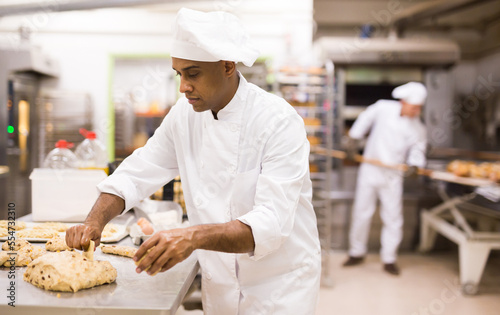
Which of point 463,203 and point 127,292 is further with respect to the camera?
point 463,203

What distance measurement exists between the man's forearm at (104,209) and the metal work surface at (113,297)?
0.16 meters

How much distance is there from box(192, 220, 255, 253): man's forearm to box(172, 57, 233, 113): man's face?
15.0 inches

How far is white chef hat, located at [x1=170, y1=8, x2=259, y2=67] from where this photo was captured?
4.10ft

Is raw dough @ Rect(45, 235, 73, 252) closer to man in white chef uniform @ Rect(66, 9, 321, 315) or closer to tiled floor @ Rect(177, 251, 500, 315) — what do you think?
man in white chef uniform @ Rect(66, 9, 321, 315)

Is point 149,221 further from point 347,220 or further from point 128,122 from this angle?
point 128,122

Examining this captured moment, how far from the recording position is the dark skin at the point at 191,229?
3.42ft

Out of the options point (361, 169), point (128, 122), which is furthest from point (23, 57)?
point (361, 169)

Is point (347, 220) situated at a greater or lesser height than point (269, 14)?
lesser

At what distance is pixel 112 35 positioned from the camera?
5492 mm

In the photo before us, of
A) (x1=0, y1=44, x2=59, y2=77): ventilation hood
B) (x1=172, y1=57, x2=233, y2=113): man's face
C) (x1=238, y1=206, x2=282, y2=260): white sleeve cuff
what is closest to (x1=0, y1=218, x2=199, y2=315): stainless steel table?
(x1=238, y1=206, x2=282, y2=260): white sleeve cuff

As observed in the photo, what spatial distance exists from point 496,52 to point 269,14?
272cm

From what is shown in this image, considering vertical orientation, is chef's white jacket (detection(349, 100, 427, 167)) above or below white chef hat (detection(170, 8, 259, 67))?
below

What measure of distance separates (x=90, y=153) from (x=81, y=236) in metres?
1.01

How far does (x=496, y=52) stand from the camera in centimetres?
546
